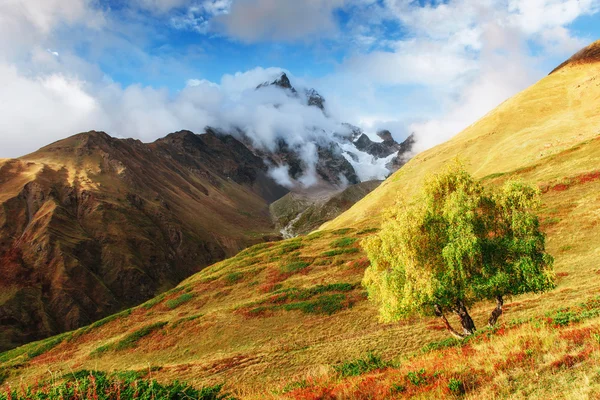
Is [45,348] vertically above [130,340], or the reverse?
[45,348]

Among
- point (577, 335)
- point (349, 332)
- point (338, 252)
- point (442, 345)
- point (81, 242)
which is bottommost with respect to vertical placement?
point (349, 332)

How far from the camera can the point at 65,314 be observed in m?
99.9

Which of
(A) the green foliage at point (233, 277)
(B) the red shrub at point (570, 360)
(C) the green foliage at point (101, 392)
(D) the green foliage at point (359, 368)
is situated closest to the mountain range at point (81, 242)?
(A) the green foliage at point (233, 277)

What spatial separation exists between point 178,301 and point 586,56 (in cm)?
18242

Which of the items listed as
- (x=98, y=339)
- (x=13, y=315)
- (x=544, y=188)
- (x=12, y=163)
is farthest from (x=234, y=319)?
A: (x=12, y=163)

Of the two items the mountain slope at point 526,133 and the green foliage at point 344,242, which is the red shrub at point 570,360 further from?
the mountain slope at point 526,133

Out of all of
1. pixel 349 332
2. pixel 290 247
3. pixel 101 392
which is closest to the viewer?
pixel 101 392

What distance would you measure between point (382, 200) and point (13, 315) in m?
106

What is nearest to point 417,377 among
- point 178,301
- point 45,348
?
point 178,301

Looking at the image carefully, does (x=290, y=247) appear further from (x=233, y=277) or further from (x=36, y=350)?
(x=36, y=350)

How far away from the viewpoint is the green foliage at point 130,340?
45.0 meters

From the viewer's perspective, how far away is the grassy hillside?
38.7 feet

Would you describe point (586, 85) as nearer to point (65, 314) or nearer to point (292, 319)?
point (292, 319)

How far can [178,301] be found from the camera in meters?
58.0
